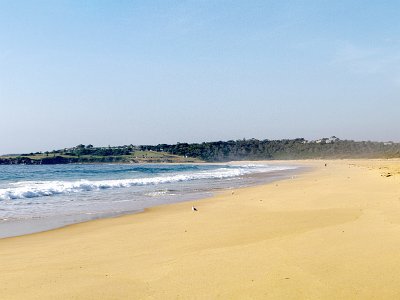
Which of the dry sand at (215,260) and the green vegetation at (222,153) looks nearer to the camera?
the dry sand at (215,260)

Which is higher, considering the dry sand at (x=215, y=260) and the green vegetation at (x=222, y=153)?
the green vegetation at (x=222, y=153)

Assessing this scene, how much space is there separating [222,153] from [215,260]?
5661 inches

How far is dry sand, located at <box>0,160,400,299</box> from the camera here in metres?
4.53

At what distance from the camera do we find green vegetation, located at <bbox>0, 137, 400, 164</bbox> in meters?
121

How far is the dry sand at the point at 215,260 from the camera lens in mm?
4531

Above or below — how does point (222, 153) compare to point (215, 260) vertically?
above

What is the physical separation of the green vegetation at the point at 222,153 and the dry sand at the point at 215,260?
4366 inches

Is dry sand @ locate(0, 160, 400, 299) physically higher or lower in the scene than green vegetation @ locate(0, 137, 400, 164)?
lower

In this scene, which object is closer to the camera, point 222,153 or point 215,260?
point 215,260

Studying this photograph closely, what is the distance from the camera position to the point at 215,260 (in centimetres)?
568

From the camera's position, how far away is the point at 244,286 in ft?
15.1

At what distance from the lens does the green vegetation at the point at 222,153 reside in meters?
121

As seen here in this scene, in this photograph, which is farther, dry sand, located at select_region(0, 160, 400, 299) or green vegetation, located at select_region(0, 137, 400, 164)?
green vegetation, located at select_region(0, 137, 400, 164)

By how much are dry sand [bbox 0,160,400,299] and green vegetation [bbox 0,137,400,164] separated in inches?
4366
